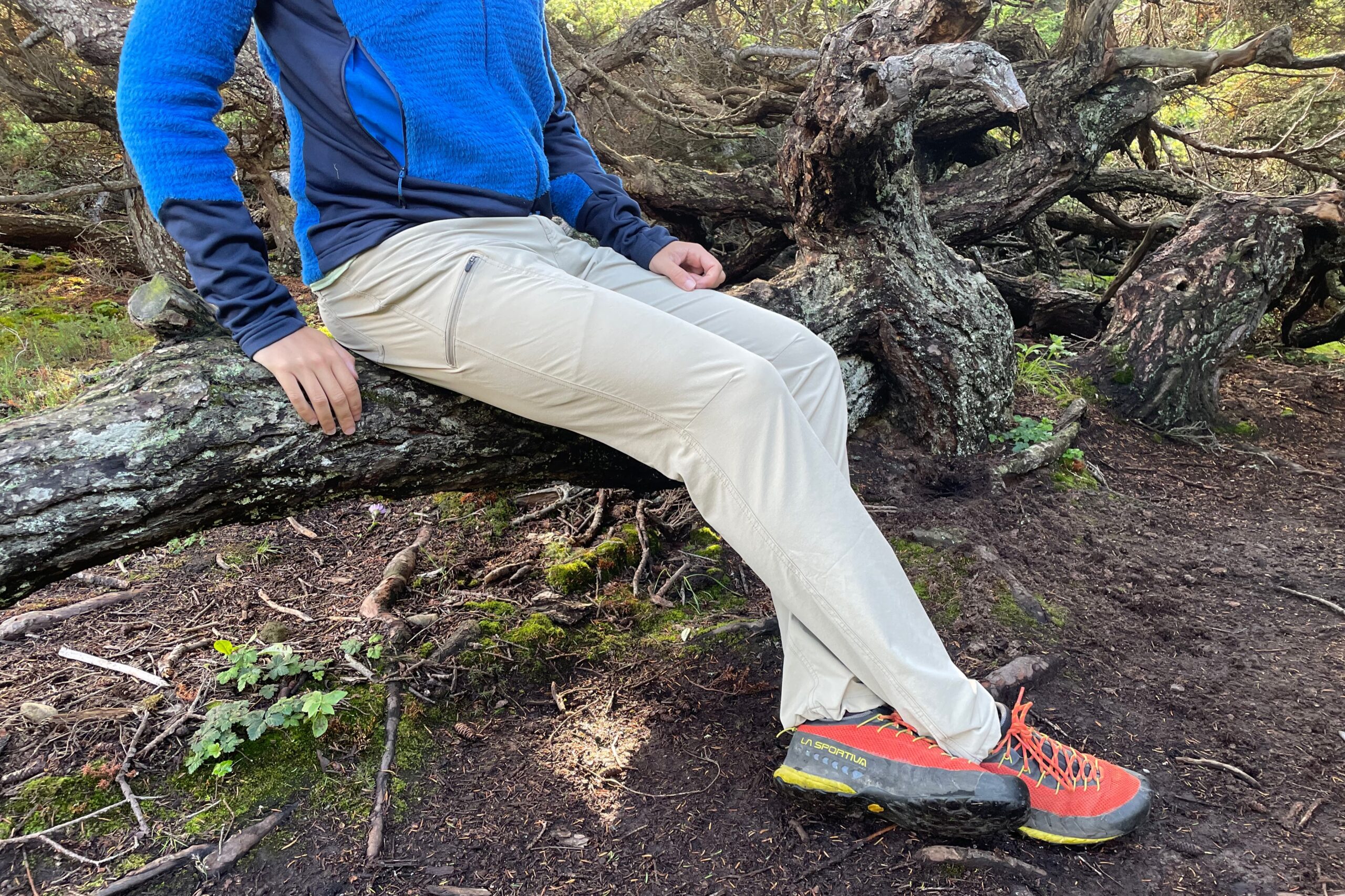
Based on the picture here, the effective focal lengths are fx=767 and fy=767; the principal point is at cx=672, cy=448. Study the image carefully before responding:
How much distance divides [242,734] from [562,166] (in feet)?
6.22

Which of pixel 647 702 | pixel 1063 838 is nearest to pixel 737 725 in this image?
pixel 647 702

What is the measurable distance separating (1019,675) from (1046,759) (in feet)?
1.57

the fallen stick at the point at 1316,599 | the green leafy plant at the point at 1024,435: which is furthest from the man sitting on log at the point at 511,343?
the green leafy plant at the point at 1024,435

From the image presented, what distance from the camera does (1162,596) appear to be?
8.80ft

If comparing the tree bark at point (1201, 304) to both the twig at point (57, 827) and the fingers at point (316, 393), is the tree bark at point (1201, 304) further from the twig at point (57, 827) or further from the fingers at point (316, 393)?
the twig at point (57, 827)

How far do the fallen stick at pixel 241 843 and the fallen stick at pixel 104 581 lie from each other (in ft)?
4.83

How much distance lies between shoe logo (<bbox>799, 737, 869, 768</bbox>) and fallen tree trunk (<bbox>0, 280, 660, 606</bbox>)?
3.62ft

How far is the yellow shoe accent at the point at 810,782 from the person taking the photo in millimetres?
1706

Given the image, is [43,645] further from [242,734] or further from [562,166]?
[562,166]

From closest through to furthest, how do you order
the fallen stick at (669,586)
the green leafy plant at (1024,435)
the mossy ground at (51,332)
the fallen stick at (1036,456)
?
the fallen stick at (669,586) < the fallen stick at (1036,456) < the green leafy plant at (1024,435) < the mossy ground at (51,332)

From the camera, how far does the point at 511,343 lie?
175cm

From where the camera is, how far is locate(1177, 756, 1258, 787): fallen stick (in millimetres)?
1868

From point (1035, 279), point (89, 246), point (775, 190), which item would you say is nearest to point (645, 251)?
point (775, 190)

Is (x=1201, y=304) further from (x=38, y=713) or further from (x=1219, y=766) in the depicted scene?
(x=38, y=713)
